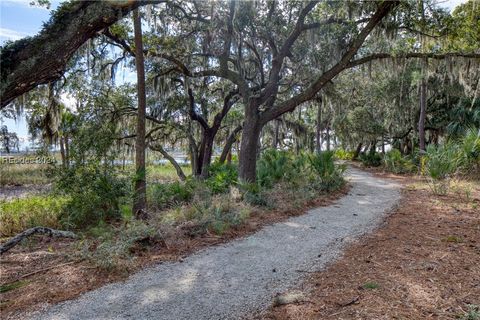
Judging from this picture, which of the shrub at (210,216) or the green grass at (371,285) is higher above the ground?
the shrub at (210,216)

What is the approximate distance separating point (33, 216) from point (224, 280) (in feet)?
16.5

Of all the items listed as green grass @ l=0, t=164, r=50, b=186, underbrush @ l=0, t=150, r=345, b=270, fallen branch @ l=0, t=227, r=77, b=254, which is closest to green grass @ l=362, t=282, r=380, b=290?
underbrush @ l=0, t=150, r=345, b=270

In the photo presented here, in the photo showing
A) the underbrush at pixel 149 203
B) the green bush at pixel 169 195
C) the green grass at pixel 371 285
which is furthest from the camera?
the green bush at pixel 169 195

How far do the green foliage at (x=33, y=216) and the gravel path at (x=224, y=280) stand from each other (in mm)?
3656

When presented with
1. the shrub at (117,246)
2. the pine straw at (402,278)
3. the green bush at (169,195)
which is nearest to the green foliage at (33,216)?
the shrub at (117,246)

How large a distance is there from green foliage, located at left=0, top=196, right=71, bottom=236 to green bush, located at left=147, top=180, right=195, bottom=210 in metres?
2.14

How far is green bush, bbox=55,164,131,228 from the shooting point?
6.07m

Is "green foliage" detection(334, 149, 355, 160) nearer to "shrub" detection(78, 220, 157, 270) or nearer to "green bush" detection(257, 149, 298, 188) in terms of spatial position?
"green bush" detection(257, 149, 298, 188)

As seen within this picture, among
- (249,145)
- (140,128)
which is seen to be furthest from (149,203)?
(249,145)

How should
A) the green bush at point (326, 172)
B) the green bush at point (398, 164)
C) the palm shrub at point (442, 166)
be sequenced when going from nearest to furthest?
the green bush at point (326, 172) → the palm shrub at point (442, 166) → the green bush at point (398, 164)

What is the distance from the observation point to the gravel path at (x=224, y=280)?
2607 millimetres

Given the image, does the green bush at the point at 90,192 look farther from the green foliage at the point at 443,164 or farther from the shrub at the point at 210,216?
the green foliage at the point at 443,164

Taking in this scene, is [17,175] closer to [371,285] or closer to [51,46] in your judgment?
[51,46]

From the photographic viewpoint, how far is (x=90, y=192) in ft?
20.1
